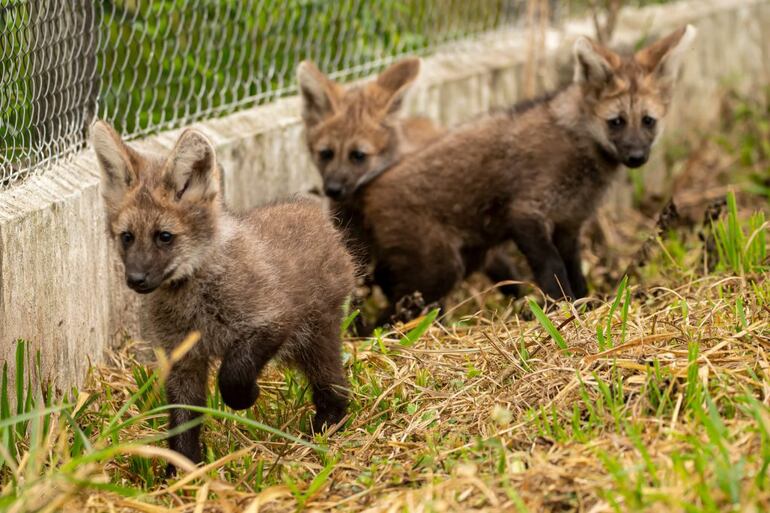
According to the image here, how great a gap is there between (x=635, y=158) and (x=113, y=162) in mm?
3270

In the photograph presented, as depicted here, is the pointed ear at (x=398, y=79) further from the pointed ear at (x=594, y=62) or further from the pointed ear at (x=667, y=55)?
the pointed ear at (x=667, y=55)

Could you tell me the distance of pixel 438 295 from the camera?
6.95 m

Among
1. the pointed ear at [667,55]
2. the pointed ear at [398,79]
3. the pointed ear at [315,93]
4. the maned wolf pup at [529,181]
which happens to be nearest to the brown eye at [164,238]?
the maned wolf pup at [529,181]

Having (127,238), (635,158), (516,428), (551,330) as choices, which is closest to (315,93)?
(635,158)

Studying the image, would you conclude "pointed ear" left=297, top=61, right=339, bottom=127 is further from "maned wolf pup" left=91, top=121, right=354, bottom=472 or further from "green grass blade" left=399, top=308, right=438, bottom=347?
"maned wolf pup" left=91, top=121, right=354, bottom=472

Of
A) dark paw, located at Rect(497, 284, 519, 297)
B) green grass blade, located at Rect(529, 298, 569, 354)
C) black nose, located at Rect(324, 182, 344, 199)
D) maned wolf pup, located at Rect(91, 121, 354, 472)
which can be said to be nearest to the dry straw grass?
green grass blade, located at Rect(529, 298, 569, 354)

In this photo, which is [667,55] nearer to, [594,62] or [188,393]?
[594,62]

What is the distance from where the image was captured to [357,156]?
297 inches

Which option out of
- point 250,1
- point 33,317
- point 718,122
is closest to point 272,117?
point 250,1

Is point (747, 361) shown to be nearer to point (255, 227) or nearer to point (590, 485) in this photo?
point (590, 485)

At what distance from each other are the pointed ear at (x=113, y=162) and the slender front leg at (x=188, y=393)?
73cm

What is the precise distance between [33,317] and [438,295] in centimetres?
269

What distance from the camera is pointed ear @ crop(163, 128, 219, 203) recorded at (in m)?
4.75

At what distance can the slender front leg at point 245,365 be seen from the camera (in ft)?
15.4
